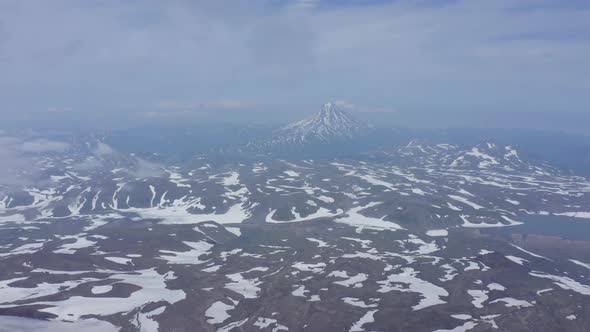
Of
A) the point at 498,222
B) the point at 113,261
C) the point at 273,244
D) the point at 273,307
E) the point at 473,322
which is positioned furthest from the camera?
the point at 498,222

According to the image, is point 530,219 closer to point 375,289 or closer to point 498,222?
point 498,222

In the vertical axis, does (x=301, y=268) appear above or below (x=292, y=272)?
below

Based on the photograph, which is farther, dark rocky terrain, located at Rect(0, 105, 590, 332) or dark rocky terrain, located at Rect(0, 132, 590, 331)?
dark rocky terrain, located at Rect(0, 105, 590, 332)

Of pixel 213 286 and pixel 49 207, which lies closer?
pixel 213 286

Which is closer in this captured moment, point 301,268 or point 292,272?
point 292,272

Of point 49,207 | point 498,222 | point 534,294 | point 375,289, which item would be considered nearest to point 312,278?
point 375,289

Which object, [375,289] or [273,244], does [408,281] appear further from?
[273,244]

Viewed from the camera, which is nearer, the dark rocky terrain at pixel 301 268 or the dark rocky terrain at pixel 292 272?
the dark rocky terrain at pixel 292 272

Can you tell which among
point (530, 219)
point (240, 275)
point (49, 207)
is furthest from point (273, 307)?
point (49, 207)

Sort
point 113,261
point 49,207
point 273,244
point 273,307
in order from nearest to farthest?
point 273,307 → point 113,261 → point 273,244 → point 49,207
